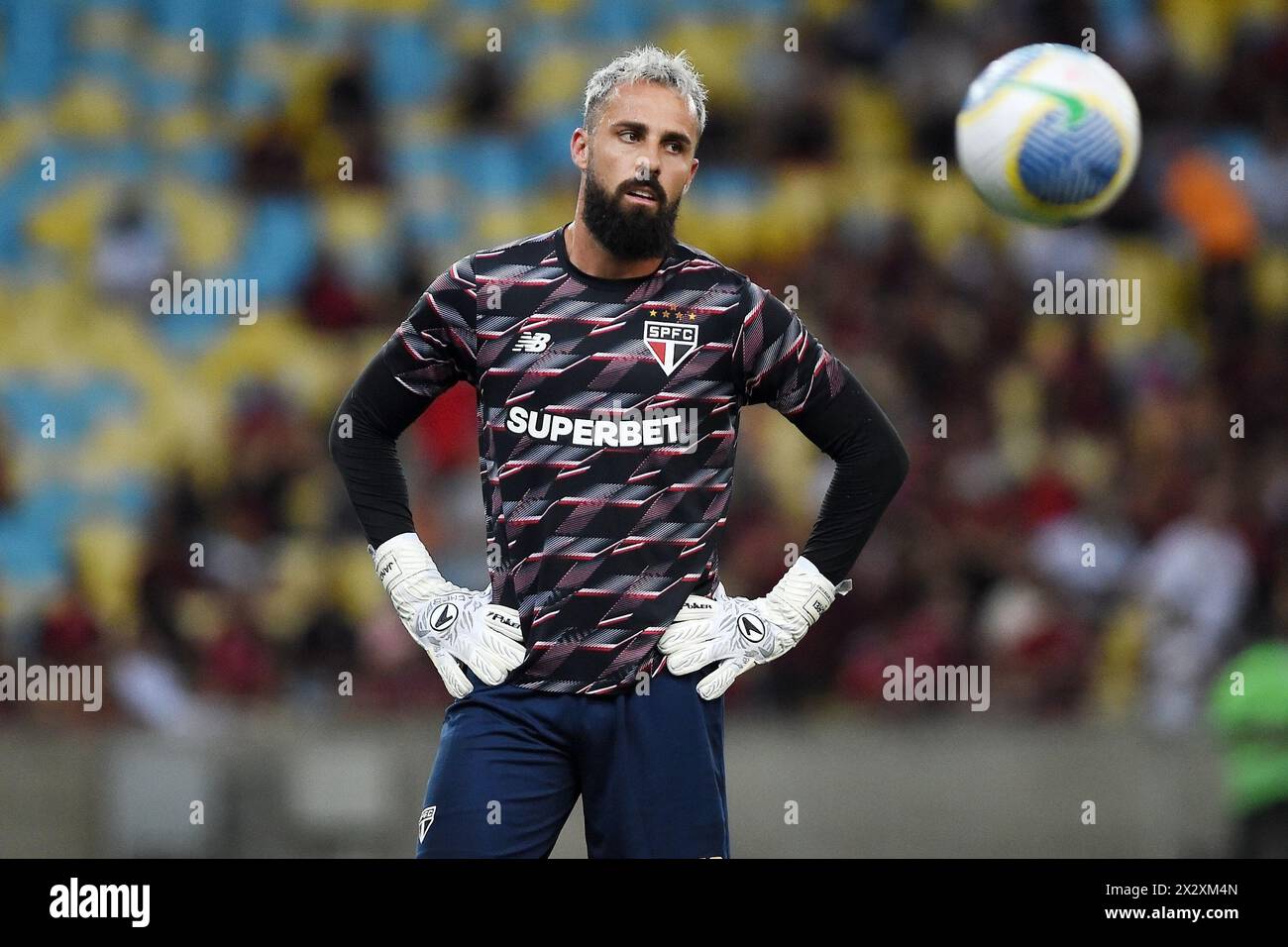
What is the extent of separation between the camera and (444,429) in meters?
11.2

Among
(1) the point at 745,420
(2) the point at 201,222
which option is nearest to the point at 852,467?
(1) the point at 745,420

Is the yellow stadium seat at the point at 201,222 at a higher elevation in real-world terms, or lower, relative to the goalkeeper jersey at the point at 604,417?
higher

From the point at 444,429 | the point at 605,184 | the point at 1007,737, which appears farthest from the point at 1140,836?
the point at 605,184

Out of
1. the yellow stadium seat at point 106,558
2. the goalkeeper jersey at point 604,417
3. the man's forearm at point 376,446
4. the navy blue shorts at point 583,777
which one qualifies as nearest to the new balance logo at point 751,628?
the goalkeeper jersey at point 604,417

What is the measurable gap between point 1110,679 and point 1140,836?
3.16 feet

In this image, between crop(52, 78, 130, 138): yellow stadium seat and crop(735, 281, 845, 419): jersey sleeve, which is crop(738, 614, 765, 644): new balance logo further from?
crop(52, 78, 130, 138): yellow stadium seat

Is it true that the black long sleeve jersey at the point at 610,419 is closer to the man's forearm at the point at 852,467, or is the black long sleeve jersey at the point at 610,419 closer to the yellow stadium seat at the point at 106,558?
the man's forearm at the point at 852,467

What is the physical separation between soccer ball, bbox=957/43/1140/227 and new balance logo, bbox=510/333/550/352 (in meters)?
1.85

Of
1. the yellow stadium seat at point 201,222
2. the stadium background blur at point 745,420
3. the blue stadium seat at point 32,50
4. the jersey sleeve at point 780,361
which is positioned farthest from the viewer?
the blue stadium seat at point 32,50

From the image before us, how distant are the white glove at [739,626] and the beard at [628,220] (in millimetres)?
932

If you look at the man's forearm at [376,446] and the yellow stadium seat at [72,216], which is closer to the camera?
the man's forearm at [376,446]

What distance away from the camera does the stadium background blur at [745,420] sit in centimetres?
918

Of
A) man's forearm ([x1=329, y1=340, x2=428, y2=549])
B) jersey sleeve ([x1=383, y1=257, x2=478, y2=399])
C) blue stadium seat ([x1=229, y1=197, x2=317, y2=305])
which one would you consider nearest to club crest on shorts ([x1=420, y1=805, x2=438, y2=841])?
man's forearm ([x1=329, y1=340, x2=428, y2=549])

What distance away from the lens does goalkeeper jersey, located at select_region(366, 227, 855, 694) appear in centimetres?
486
